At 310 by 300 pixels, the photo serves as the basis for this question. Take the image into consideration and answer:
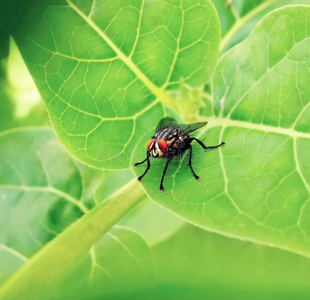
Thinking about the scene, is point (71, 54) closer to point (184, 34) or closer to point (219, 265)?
point (184, 34)

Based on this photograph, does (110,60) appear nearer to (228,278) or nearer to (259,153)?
(259,153)

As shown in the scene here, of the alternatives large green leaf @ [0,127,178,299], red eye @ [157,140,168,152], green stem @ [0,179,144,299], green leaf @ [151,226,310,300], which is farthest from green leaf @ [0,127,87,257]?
green leaf @ [151,226,310,300]

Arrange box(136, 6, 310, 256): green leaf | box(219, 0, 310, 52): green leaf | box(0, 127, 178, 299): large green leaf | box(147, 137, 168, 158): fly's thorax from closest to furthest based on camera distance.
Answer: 1. box(136, 6, 310, 256): green leaf
2. box(147, 137, 168, 158): fly's thorax
3. box(0, 127, 178, 299): large green leaf
4. box(219, 0, 310, 52): green leaf

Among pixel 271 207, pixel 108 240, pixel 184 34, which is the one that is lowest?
pixel 108 240

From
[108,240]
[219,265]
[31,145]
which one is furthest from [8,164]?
[219,265]

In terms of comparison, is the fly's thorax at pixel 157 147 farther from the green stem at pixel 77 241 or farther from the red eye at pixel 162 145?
the green stem at pixel 77 241

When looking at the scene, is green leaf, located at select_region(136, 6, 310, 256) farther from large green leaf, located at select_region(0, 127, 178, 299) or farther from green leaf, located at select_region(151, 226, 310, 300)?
green leaf, located at select_region(151, 226, 310, 300)

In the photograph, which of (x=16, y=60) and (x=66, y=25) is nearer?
(x=66, y=25)

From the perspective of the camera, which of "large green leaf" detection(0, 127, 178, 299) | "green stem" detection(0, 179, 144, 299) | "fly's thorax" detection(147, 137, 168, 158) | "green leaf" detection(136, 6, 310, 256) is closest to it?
"green leaf" detection(136, 6, 310, 256)
